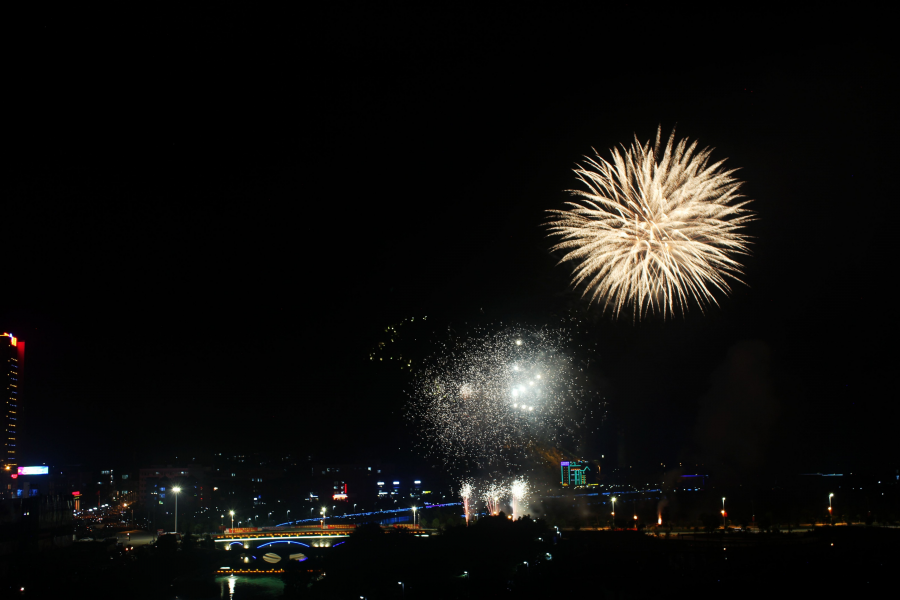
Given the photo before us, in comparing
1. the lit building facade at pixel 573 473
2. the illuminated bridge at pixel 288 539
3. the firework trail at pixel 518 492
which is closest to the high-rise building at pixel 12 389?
the illuminated bridge at pixel 288 539

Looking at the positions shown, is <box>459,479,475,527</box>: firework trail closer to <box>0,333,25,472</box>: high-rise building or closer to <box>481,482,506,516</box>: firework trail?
<box>481,482,506,516</box>: firework trail

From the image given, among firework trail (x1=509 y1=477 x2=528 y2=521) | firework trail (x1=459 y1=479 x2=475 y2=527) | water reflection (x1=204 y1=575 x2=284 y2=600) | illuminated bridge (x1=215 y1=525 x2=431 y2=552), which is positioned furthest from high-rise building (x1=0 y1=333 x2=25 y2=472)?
firework trail (x1=509 y1=477 x2=528 y2=521)

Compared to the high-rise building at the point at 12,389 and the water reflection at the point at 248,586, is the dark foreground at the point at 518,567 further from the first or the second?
the high-rise building at the point at 12,389

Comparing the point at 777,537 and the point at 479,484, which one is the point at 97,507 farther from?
the point at 777,537

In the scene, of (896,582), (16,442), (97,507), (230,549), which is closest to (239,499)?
(97,507)

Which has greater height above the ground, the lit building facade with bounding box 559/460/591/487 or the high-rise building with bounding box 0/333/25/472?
the high-rise building with bounding box 0/333/25/472

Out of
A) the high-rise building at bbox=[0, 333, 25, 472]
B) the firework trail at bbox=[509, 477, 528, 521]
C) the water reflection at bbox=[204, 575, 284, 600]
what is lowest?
the water reflection at bbox=[204, 575, 284, 600]
